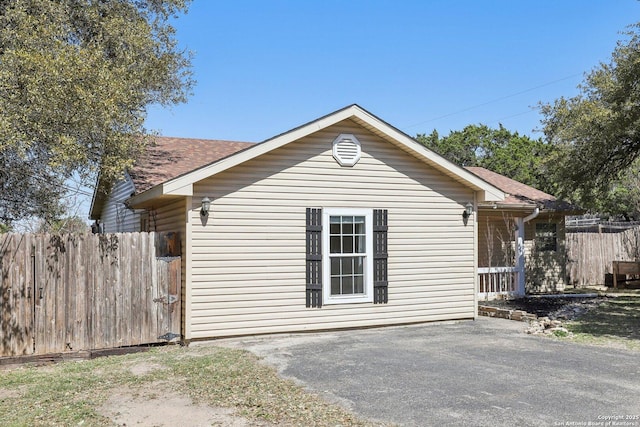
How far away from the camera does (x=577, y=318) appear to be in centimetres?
1158

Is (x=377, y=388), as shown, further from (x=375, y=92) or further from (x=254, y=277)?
(x=375, y=92)

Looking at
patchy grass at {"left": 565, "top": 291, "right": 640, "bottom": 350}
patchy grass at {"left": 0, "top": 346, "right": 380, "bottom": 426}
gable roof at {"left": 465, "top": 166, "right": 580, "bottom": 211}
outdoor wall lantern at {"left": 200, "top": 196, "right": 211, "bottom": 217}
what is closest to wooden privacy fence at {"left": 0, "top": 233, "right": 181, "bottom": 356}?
patchy grass at {"left": 0, "top": 346, "right": 380, "bottom": 426}

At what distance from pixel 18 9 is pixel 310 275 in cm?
794

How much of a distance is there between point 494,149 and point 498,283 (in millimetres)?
22849

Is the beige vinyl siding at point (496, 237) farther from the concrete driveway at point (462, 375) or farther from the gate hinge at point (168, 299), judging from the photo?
the gate hinge at point (168, 299)

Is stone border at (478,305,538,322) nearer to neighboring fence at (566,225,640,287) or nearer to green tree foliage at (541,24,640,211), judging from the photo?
green tree foliage at (541,24,640,211)

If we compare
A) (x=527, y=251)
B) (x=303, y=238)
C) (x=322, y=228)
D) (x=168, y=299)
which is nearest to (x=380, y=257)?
(x=322, y=228)

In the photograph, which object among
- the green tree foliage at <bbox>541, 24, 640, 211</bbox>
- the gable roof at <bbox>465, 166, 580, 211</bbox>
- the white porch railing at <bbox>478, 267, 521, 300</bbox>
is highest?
the green tree foliage at <bbox>541, 24, 640, 211</bbox>

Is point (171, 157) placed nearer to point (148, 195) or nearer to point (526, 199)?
point (148, 195)

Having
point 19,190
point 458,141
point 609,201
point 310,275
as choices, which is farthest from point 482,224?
point 458,141

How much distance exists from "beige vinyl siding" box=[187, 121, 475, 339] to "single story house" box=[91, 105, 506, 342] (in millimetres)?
20

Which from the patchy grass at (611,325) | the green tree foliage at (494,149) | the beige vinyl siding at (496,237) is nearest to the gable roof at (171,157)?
the beige vinyl siding at (496,237)

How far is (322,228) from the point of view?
9.79 m

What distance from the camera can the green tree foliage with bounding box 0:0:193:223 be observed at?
8609mm
